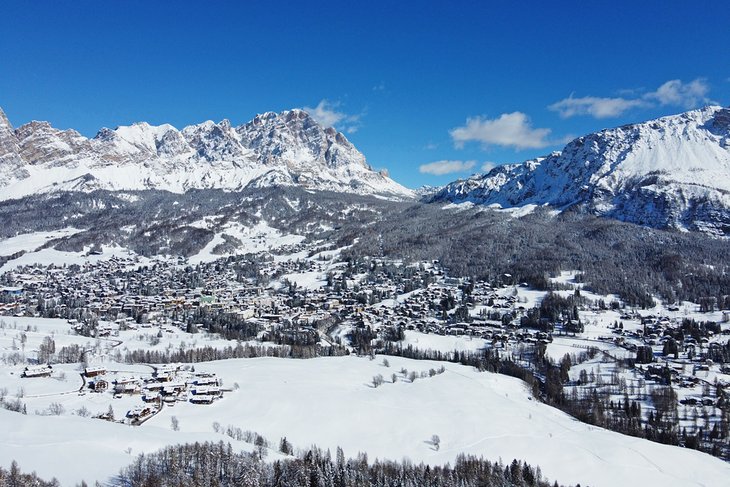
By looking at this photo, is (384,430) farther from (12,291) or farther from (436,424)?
(12,291)

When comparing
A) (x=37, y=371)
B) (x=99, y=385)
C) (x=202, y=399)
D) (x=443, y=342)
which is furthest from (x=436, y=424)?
(x=37, y=371)

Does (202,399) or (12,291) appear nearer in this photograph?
(202,399)

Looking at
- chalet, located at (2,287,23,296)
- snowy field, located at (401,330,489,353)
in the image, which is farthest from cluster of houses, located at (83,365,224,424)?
chalet, located at (2,287,23,296)

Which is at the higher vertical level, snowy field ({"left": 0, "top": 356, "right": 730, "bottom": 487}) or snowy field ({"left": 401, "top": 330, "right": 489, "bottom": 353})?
snowy field ({"left": 401, "top": 330, "right": 489, "bottom": 353})

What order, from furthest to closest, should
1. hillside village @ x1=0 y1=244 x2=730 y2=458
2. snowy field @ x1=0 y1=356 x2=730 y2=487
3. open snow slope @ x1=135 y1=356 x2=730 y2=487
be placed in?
hillside village @ x1=0 y1=244 x2=730 y2=458 → open snow slope @ x1=135 y1=356 x2=730 y2=487 → snowy field @ x1=0 y1=356 x2=730 y2=487

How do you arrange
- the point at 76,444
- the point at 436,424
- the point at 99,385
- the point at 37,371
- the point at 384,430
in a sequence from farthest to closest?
the point at 37,371, the point at 99,385, the point at 436,424, the point at 384,430, the point at 76,444

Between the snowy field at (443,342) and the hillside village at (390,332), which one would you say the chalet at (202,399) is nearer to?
the hillside village at (390,332)

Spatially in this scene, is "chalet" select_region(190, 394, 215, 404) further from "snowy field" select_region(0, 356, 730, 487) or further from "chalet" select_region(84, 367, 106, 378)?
"chalet" select_region(84, 367, 106, 378)

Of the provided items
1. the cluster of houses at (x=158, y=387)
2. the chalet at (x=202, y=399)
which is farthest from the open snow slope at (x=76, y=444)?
the chalet at (x=202, y=399)

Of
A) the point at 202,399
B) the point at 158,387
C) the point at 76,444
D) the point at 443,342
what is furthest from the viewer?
the point at 443,342
